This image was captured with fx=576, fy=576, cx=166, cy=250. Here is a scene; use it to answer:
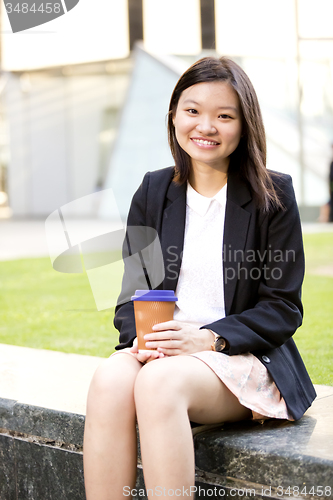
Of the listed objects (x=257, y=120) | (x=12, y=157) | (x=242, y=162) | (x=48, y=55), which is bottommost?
(x=12, y=157)

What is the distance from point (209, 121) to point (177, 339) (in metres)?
0.74

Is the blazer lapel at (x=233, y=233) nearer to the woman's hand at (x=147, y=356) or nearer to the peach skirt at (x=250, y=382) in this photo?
the peach skirt at (x=250, y=382)

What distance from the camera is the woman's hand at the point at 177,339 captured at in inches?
69.2

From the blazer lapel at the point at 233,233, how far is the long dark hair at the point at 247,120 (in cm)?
5

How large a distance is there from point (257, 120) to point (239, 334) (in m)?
0.73

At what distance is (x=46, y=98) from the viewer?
75.5 ft

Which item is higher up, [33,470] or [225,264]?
[225,264]

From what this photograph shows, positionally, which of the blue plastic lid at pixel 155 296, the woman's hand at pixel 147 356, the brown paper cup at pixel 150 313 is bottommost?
the woman's hand at pixel 147 356

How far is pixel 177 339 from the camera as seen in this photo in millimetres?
1794

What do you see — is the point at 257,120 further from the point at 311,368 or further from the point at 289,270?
the point at 311,368

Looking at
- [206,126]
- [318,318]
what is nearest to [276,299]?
[206,126]

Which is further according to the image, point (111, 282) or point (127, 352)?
point (111, 282)

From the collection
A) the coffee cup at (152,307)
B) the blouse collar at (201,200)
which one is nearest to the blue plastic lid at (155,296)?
the coffee cup at (152,307)

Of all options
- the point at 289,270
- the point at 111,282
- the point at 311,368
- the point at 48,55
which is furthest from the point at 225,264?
the point at 48,55
